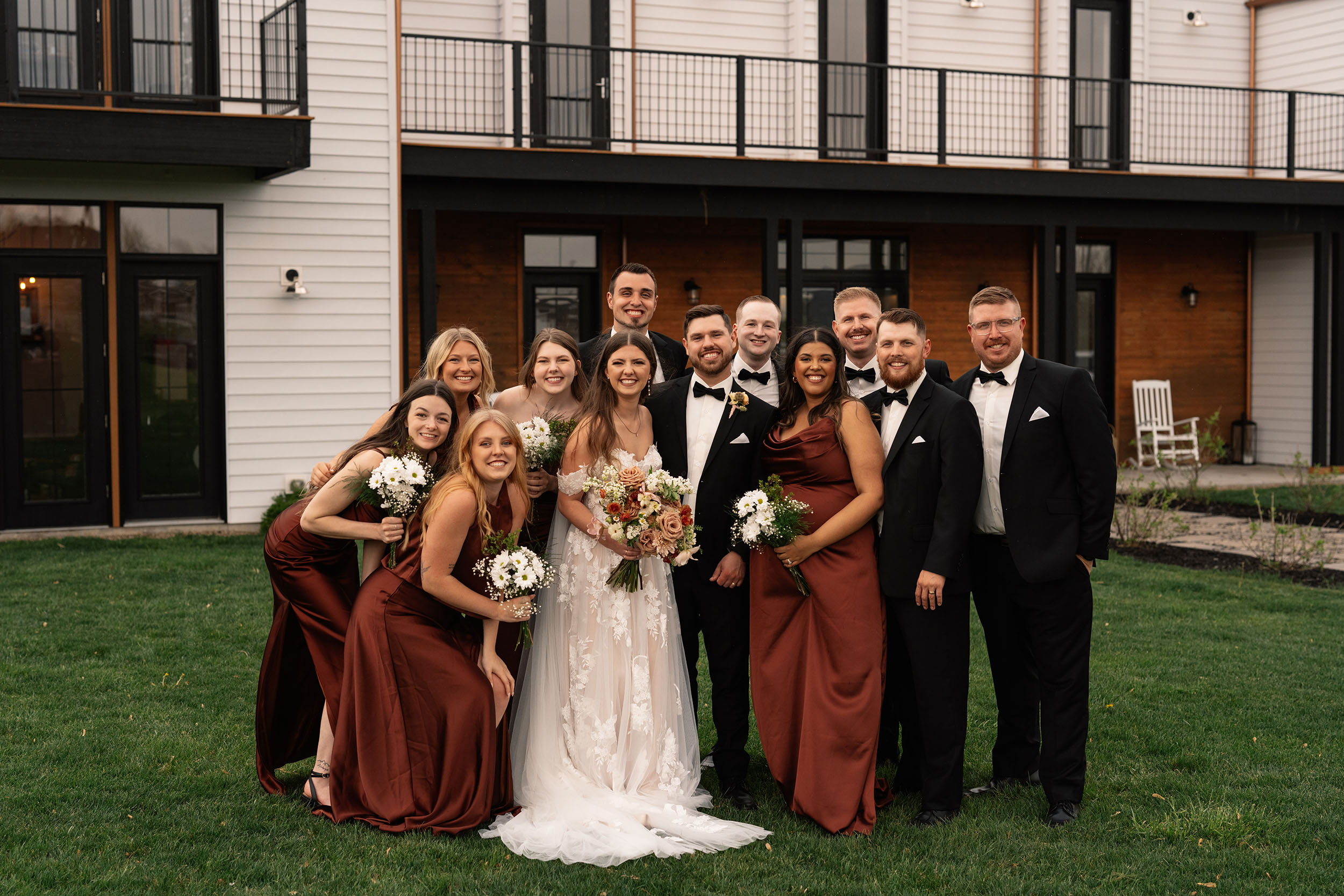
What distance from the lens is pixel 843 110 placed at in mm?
16047

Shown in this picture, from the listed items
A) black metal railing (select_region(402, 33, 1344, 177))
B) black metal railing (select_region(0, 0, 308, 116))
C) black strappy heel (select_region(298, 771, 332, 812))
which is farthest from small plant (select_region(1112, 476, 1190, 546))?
black metal railing (select_region(0, 0, 308, 116))

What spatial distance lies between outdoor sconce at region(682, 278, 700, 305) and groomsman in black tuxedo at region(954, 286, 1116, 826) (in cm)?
1121

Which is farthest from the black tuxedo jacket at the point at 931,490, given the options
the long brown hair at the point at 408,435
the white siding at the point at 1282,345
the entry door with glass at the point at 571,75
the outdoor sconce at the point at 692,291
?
the white siding at the point at 1282,345

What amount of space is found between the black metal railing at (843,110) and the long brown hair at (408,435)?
819 centimetres

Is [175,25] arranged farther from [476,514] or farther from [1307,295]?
[1307,295]

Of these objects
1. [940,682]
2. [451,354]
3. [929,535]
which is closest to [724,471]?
[929,535]

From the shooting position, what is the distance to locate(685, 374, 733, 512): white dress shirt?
16.6 ft

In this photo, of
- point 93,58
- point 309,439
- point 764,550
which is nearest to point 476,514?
point 764,550

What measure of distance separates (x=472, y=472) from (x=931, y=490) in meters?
→ 1.78

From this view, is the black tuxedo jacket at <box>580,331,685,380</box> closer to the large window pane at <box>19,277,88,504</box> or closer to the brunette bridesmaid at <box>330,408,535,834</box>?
the brunette bridesmaid at <box>330,408,535,834</box>

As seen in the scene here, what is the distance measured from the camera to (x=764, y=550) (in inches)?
191

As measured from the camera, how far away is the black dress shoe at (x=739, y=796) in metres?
4.94

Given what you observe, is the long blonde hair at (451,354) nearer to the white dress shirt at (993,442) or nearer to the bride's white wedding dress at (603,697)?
the bride's white wedding dress at (603,697)

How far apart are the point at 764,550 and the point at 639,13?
11.8 meters
